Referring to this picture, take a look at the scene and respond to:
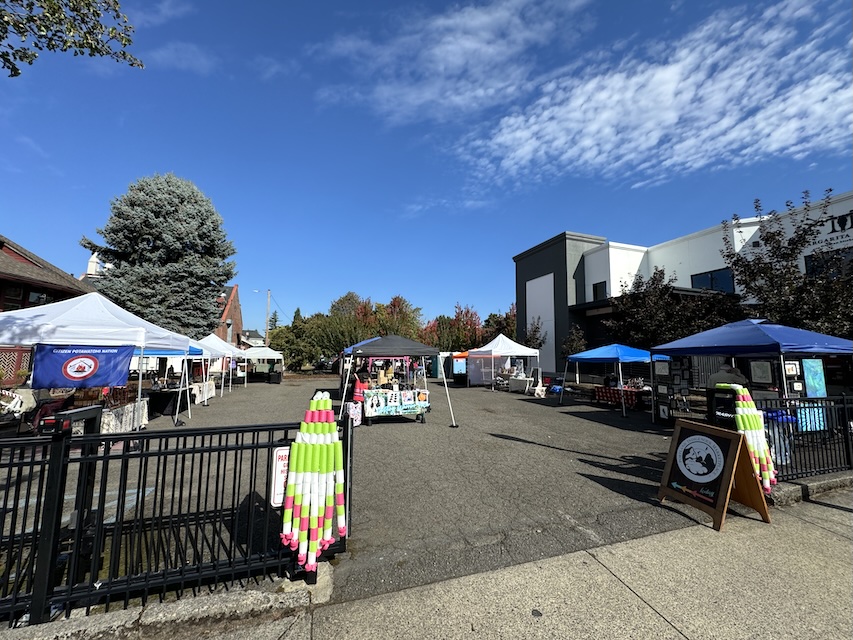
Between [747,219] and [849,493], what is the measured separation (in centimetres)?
1908

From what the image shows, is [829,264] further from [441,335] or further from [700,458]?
[441,335]

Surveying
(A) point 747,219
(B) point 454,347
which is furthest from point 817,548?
(B) point 454,347

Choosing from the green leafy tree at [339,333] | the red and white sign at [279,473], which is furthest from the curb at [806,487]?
the green leafy tree at [339,333]

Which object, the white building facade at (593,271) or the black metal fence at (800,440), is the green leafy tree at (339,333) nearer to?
the white building facade at (593,271)

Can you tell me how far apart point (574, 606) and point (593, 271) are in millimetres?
25380

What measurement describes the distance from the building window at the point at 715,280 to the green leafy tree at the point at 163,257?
92.1ft

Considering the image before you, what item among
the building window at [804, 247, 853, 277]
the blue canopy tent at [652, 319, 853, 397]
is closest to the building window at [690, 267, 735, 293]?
the building window at [804, 247, 853, 277]

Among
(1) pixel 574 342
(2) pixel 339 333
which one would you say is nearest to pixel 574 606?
(1) pixel 574 342

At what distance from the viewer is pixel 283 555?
3332 mm

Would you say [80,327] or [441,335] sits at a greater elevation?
[441,335]

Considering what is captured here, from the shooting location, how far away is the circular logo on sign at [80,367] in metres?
8.18

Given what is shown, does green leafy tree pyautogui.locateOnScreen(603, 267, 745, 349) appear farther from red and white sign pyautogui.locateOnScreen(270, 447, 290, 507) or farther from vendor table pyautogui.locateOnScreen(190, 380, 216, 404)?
vendor table pyautogui.locateOnScreen(190, 380, 216, 404)

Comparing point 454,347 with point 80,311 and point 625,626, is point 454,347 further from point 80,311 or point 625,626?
point 625,626

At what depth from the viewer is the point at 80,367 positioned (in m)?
8.30
